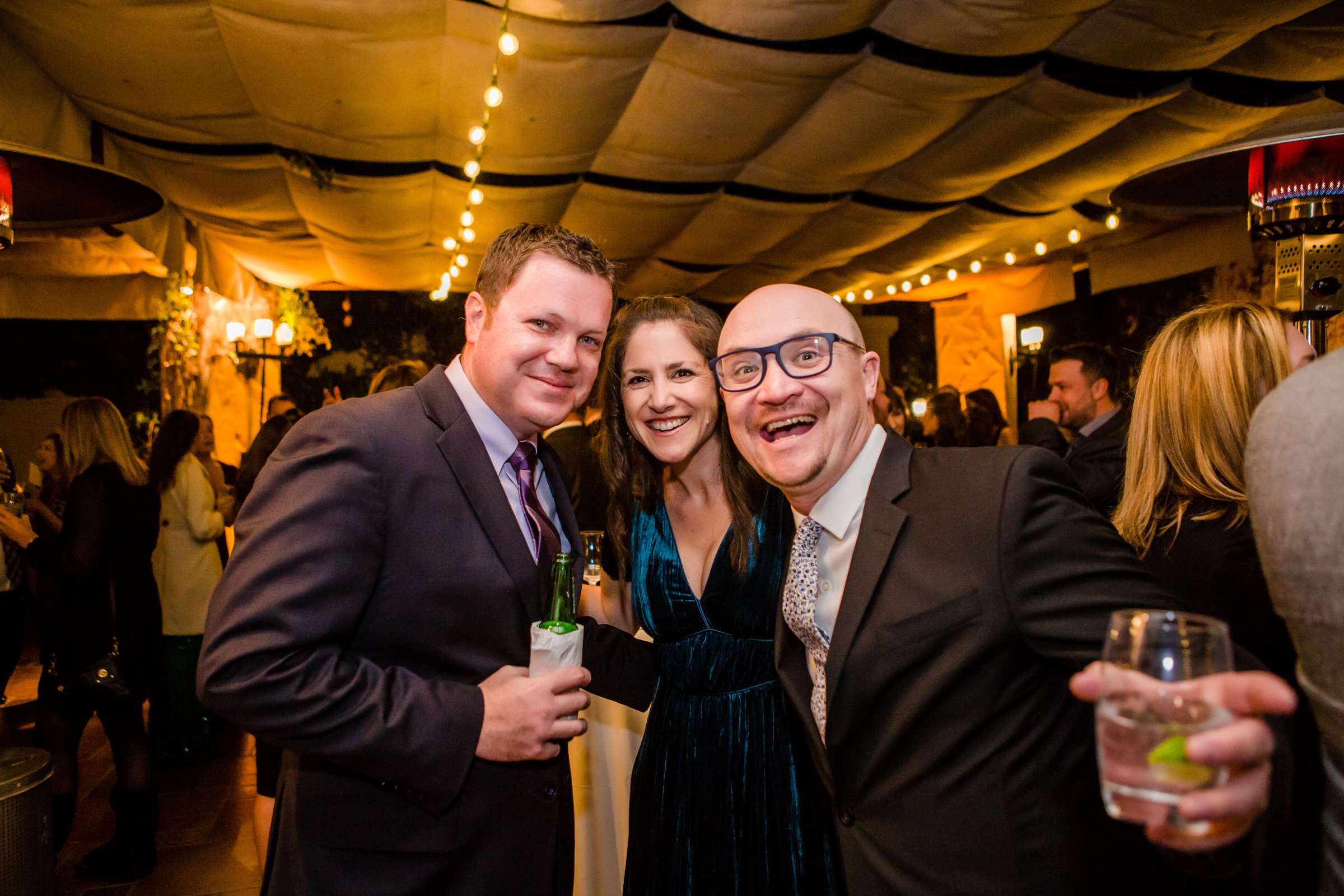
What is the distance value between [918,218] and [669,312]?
443 centimetres

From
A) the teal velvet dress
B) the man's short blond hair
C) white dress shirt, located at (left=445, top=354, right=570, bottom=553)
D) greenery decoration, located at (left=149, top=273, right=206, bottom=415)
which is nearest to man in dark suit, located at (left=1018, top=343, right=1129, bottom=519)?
the teal velvet dress

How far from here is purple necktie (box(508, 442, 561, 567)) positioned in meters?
1.63

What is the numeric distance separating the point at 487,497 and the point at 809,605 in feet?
2.09

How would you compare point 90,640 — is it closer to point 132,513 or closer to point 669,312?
point 132,513

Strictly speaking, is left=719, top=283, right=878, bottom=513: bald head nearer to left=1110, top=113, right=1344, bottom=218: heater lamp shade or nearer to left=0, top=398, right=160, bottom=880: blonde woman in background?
left=1110, top=113, right=1344, bottom=218: heater lamp shade

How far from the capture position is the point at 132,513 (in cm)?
365

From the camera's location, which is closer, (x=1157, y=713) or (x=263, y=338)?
(x=1157, y=713)

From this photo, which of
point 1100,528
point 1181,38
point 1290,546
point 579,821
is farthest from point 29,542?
point 1181,38

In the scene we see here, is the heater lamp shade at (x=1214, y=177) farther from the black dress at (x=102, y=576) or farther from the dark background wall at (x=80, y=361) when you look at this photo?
the dark background wall at (x=80, y=361)

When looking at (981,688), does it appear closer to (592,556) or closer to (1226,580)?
(1226,580)

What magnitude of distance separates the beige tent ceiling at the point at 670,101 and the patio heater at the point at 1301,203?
1007 mm

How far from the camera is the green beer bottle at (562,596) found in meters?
1.44

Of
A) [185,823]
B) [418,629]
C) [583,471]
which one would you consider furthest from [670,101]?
[185,823]

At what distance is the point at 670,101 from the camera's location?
3.73 m
